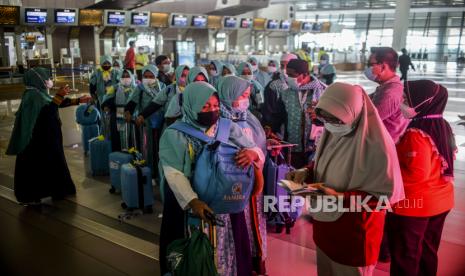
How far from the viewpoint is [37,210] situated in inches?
191

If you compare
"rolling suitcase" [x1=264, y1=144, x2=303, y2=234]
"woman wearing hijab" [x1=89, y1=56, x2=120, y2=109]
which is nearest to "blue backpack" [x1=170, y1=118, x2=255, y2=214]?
"rolling suitcase" [x1=264, y1=144, x2=303, y2=234]

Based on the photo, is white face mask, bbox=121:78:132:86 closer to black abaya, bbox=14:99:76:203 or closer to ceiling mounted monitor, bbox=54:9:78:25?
black abaya, bbox=14:99:76:203

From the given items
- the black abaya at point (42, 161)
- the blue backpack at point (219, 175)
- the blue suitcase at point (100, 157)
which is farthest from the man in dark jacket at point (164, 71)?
the blue backpack at point (219, 175)

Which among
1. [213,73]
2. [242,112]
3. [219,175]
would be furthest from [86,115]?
[219,175]

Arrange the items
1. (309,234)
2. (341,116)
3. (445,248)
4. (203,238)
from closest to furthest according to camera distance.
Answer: (341,116) → (203,238) → (445,248) → (309,234)

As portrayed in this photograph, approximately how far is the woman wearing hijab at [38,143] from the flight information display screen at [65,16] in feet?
41.3

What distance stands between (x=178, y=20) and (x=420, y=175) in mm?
18979

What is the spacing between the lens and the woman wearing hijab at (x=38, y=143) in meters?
4.66

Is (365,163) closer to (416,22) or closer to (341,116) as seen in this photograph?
(341,116)

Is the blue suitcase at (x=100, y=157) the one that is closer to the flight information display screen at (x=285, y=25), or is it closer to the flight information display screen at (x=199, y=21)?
the flight information display screen at (x=199, y=21)

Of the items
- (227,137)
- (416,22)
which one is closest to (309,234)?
(227,137)

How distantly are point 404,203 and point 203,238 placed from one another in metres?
1.22

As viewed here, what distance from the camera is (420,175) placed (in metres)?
2.50

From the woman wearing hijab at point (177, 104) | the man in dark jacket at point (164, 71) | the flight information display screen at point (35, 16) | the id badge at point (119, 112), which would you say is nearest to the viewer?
the woman wearing hijab at point (177, 104)
